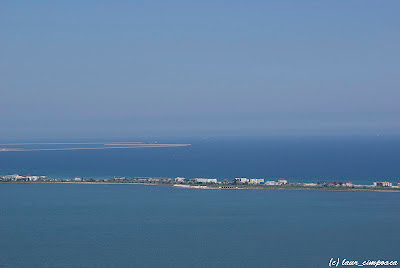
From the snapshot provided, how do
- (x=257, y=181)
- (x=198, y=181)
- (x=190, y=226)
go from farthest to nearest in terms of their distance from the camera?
(x=198, y=181) < (x=257, y=181) < (x=190, y=226)

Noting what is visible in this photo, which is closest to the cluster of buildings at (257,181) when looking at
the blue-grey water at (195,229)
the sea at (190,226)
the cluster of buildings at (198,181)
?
the cluster of buildings at (198,181)

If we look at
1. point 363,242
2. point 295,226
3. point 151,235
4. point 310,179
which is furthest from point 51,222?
point 310,179

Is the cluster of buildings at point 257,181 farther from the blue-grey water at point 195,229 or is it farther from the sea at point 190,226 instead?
the blue-grey water at point 195,229

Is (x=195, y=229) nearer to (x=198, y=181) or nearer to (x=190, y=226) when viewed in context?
(x=190, y=226)

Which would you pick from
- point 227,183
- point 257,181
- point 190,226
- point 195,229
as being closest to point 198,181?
point 227,183

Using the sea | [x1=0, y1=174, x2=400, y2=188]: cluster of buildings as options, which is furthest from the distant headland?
the sea

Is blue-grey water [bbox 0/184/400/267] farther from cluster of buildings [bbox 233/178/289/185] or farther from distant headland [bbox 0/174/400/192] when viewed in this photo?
cluster of buildings [bbox 233/178/289/185]

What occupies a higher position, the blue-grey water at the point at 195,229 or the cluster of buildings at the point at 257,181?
the cluster of buildings at the point at 257,181

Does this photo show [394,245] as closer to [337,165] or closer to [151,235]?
[151,235]
